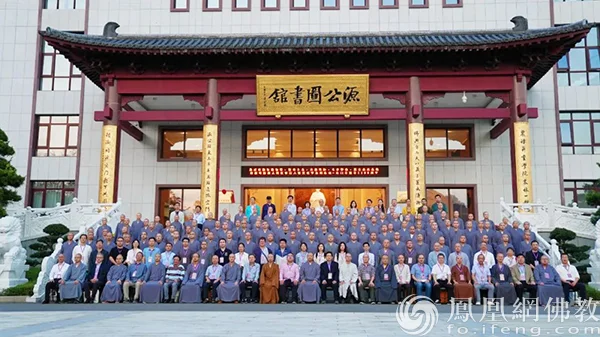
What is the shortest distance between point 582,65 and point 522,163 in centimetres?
647

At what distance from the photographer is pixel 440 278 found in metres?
10.8

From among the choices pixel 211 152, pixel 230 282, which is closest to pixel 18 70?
pixel 211 152

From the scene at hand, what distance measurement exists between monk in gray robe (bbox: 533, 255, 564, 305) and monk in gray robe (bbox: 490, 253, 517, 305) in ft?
1.74

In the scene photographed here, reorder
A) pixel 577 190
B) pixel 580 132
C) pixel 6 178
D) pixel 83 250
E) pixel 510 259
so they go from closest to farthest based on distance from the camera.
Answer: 1. pixel 510 259
2. pixel 83 250
3. pixel 6 178
4. pixel 577 190
5. pixel 580 132

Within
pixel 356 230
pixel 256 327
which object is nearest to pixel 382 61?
pixel 356 230

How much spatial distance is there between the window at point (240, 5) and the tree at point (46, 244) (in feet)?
32.2

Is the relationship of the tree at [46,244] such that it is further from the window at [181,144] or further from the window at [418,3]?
the window at [418,3]

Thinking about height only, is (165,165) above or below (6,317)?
above

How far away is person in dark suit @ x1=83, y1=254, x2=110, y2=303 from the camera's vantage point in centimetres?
1104

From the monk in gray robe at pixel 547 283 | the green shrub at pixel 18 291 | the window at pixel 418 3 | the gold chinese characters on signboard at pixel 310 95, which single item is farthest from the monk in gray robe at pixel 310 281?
the window at pixel 418 3

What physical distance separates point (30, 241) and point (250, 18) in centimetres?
1032

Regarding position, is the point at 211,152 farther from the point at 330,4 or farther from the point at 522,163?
the point at 522,163

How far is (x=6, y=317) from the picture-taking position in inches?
322

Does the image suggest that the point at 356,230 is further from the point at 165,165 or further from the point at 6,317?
the point at 165,165
